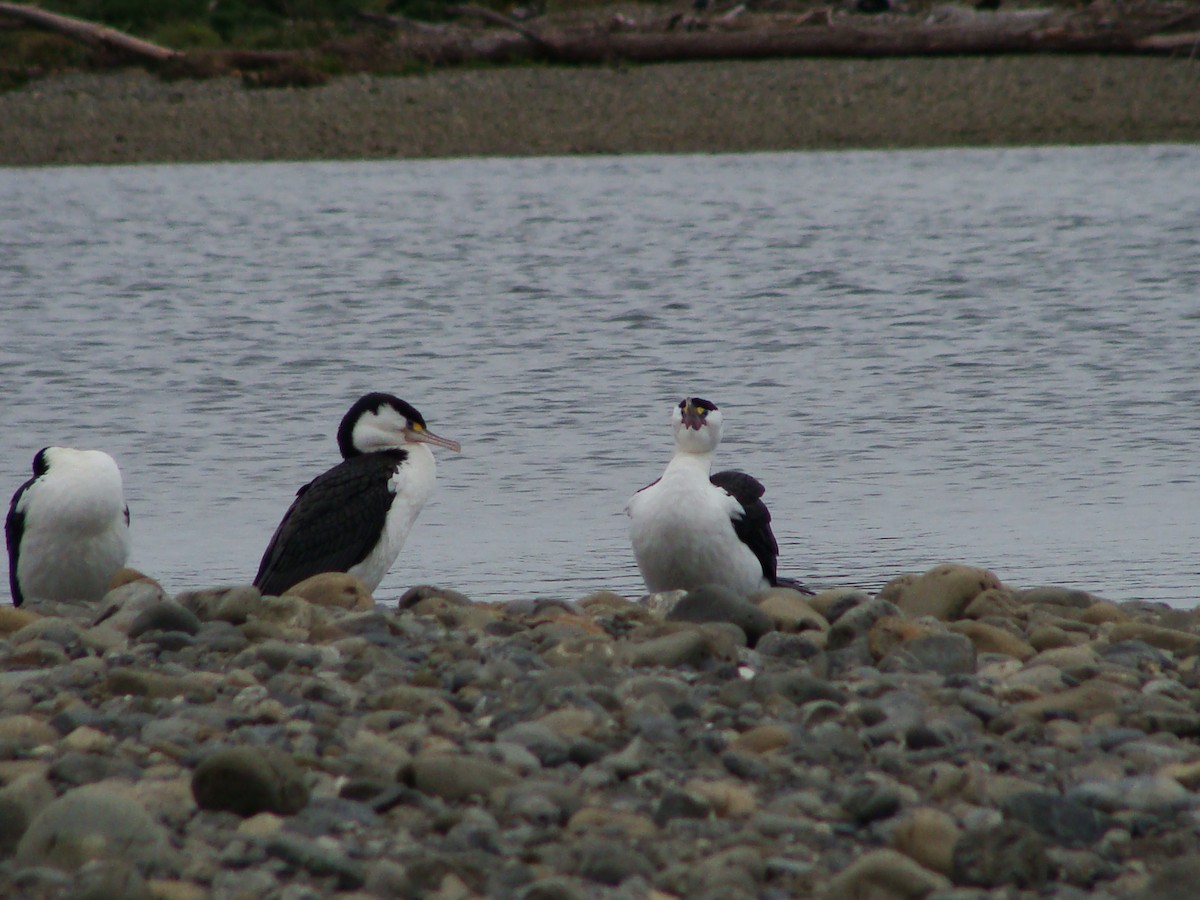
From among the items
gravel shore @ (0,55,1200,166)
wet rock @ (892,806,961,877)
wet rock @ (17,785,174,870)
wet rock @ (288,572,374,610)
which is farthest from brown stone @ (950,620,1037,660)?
gravel shore @ (0,55,1200,166)

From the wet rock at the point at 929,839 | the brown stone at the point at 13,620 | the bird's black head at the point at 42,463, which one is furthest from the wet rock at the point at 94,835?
the bird's black head at the point at 42,463

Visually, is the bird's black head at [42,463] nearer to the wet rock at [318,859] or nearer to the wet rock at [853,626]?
the wet rock at [853,626]

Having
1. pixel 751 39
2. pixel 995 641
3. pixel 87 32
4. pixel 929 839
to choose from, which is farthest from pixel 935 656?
pixel 87 32

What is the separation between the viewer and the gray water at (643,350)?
8016 mm

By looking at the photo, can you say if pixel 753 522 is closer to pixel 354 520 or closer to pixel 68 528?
pixel 354 520

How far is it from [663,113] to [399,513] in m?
17.2

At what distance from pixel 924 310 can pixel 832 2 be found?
12.6 m

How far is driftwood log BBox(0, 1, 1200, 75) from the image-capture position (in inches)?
928

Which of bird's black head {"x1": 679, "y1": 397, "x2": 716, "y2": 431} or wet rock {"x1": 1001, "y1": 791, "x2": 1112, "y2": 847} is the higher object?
bird's black head {"x1": 679, "y1": 397, "x2": 716, "y2": 431}

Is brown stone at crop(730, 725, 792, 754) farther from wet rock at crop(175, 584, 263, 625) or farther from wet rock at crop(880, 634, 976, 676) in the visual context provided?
wet rock at crop(175, 584, 263, 625)

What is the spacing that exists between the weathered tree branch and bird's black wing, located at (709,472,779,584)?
2104 cm

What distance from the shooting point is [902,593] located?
5.66 meters

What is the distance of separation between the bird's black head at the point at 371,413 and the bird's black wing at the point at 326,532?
1.49ft

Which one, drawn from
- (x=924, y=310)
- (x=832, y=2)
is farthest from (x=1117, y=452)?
(x=832, y=2)
